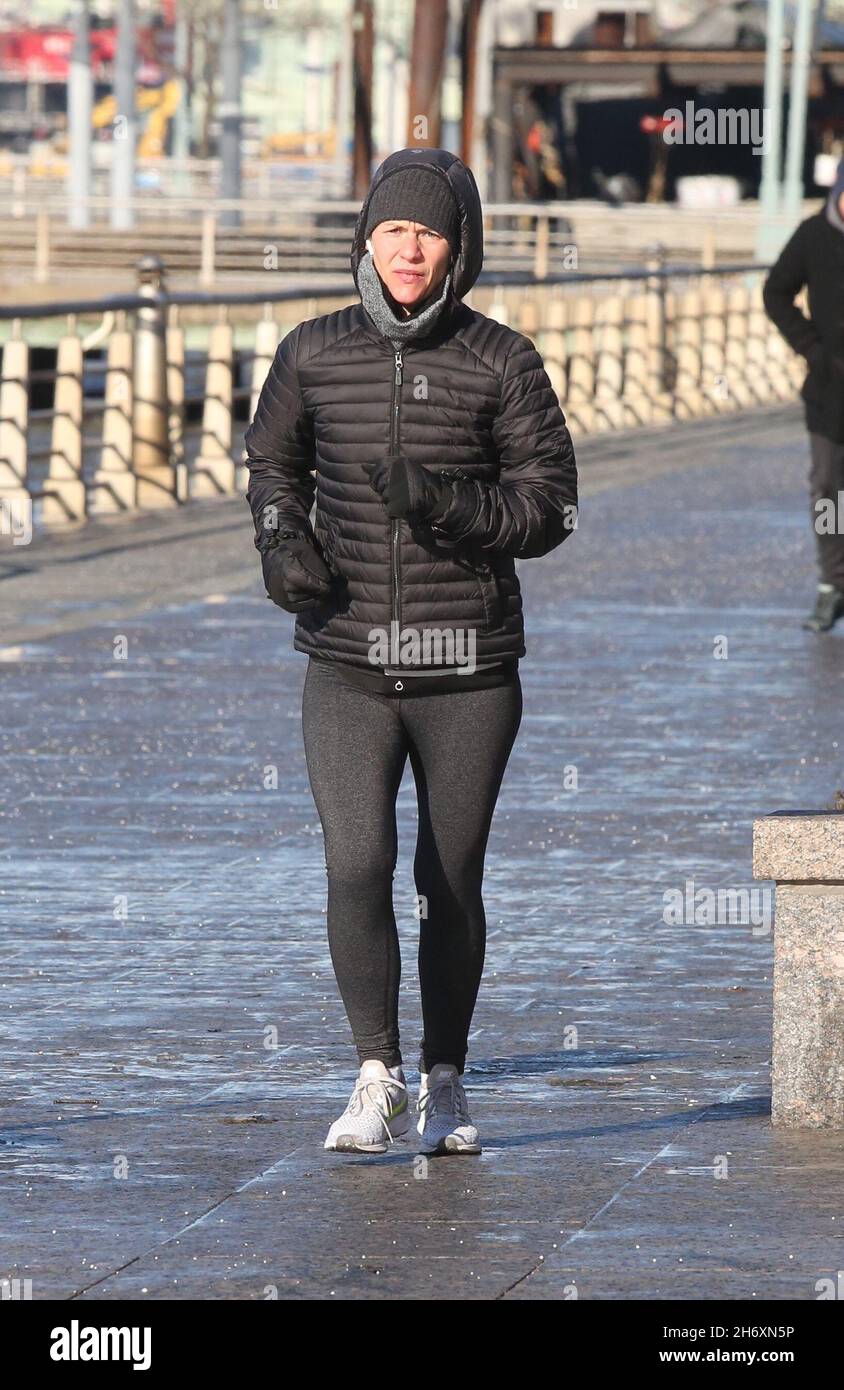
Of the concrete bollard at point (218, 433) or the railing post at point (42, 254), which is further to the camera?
the railing post at point (42, 254)

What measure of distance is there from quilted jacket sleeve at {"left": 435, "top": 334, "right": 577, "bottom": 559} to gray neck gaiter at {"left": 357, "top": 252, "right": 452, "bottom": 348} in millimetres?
155

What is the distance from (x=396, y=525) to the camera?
5.39 m

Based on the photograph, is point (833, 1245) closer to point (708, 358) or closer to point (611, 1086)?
point (611, 1086)

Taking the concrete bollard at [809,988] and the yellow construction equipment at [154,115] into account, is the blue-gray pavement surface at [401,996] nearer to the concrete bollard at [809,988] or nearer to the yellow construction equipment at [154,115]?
the concrete bollard at [809,988]

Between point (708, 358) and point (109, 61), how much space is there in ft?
266

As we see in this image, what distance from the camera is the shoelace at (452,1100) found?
552 cm

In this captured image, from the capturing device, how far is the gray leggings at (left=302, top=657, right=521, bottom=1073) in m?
5.46

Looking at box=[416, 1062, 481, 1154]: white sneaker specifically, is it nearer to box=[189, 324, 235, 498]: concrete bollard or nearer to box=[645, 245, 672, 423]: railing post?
box=[189, 324, 235, 498]: concrete bollard

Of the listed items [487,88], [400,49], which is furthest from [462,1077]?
[400,49]

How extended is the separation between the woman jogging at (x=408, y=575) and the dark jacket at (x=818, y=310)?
728cm

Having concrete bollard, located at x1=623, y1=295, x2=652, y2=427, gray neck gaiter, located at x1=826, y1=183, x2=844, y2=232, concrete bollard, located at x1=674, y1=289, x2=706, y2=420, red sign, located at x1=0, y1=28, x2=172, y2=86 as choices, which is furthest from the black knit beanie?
red sign, located at x1=0, y1=28, x2=172, y2=86

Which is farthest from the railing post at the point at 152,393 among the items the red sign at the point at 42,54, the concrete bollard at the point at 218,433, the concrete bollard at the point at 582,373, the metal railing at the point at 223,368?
the red sign at the point at 42,54

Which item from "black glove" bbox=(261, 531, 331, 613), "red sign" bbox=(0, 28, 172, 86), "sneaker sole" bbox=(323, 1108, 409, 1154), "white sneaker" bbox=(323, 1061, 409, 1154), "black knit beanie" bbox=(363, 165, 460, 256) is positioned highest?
"red sign" bbox=(0, 28, 172, 86)

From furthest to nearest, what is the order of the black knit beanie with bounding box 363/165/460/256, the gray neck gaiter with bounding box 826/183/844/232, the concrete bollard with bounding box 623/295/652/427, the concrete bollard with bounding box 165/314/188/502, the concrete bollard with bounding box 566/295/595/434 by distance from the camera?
1. the concrete bollard with bounding box 623/295/652/427
2. the concrete bollard with bounding box 566/295/595/434
3. the concrete bollard with bounding box 165/314/188/502
4. the gray neck gaiter with bounding box 826/183/844/232
5. the black knit beanie with bounding box 363/165/460/256
